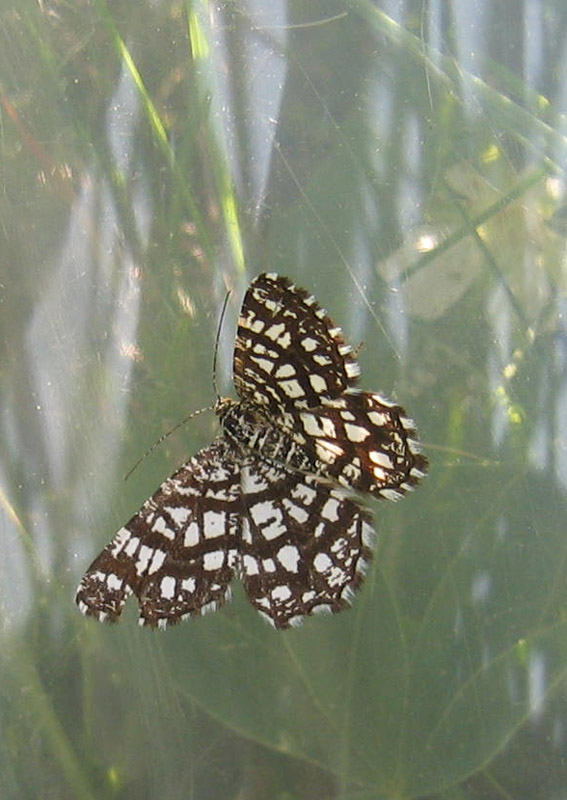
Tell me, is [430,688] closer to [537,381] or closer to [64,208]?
[537,381]

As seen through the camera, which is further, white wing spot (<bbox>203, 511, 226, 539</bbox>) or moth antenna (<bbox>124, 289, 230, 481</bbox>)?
moth antenna (<bbox>124, 289, 230, 481</bbox>)

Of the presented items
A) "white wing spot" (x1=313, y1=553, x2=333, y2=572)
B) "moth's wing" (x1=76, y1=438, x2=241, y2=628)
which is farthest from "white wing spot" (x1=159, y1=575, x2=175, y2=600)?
"white wing spot" (x1=313, y1=553, x2=333, y2=572)

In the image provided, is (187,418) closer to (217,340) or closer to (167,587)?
(217,340)

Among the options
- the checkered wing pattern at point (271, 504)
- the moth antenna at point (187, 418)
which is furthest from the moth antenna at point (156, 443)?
the checkered wing pattern at point (271, 504)

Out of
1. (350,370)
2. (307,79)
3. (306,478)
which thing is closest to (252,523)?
(306,478)

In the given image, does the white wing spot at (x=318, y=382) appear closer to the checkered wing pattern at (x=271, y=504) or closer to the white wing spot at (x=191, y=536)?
the checkered wing pattern at (x=271, y=504)

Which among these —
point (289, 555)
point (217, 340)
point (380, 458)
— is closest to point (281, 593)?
point (289, 555)

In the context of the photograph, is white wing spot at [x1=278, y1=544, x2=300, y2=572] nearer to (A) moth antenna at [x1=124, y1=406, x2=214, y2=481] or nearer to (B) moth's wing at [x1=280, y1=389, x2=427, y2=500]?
(B) moth's wing at [x1=280, y1=389, x2=427, y2=500]
